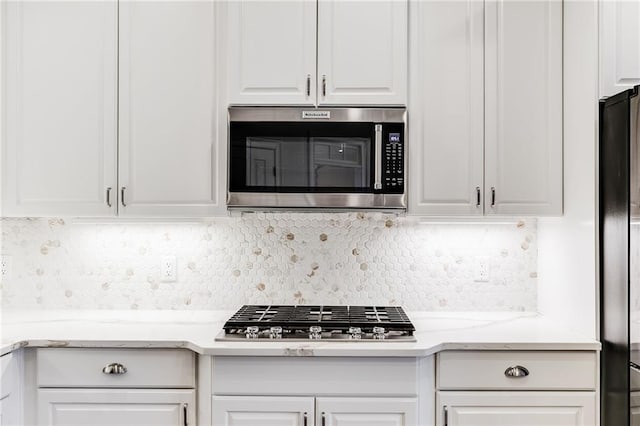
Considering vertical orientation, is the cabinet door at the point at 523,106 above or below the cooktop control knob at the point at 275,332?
above

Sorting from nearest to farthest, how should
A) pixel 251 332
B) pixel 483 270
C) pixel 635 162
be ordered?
pixel 635 162, pixel 251 332, pixel 483 270

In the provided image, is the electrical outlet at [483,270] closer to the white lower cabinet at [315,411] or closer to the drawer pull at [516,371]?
the drawer pull at [516,371]

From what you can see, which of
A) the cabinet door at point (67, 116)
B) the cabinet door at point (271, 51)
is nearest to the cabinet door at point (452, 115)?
the cabinet door at point (271, 51)

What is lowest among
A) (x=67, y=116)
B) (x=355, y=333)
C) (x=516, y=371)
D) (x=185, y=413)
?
(x=185, y=413)

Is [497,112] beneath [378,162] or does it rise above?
above

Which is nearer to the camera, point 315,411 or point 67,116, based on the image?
point 315,411

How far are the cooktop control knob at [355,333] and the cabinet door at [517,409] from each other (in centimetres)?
34

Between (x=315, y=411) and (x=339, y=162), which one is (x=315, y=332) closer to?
(x=315, y=411)

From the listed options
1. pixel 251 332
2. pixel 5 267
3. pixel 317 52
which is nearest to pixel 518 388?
pixel 251 332

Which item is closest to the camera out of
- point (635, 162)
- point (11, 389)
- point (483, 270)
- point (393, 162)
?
point (635, 162)

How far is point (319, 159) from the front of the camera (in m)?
2.18

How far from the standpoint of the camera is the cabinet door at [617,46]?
1948 mm

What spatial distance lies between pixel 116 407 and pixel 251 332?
1.77 feet

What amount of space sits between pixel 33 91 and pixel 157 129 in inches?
20.8
